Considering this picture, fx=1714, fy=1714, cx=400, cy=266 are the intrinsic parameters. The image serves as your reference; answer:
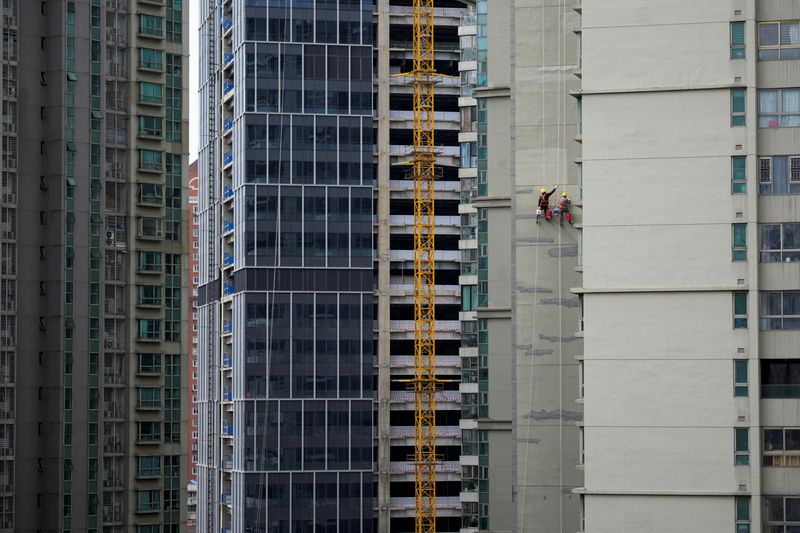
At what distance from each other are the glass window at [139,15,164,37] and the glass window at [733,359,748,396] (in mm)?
81381

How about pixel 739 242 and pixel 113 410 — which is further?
pixel 113 410

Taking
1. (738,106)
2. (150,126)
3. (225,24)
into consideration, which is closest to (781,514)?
(738,106)

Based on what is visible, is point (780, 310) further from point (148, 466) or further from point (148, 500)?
point (148, 466)

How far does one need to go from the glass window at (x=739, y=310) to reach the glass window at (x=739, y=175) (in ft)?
13.5

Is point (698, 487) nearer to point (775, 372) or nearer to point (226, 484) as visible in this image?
point (775, 372)

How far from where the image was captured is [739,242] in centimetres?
6700

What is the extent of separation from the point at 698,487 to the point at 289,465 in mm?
96590

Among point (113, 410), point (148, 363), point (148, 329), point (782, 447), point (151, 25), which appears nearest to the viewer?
point (782, 447)

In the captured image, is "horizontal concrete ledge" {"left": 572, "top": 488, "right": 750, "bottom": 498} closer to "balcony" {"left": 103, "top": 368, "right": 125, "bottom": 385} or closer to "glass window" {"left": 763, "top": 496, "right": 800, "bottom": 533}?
"glass window" {"left": 763, "top": 496, "right": 800, "bottom": 533}

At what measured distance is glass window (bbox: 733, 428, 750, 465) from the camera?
65.8 meters

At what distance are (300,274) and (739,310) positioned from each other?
97283mm

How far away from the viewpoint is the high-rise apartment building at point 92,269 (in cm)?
12662

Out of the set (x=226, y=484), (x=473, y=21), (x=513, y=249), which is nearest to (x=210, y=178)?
(x=226, y=484)

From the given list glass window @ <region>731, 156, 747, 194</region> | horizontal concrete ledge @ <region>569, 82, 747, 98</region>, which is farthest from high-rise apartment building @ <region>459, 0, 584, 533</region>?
glass window @ <region>731, 156, 747, 194</region>
